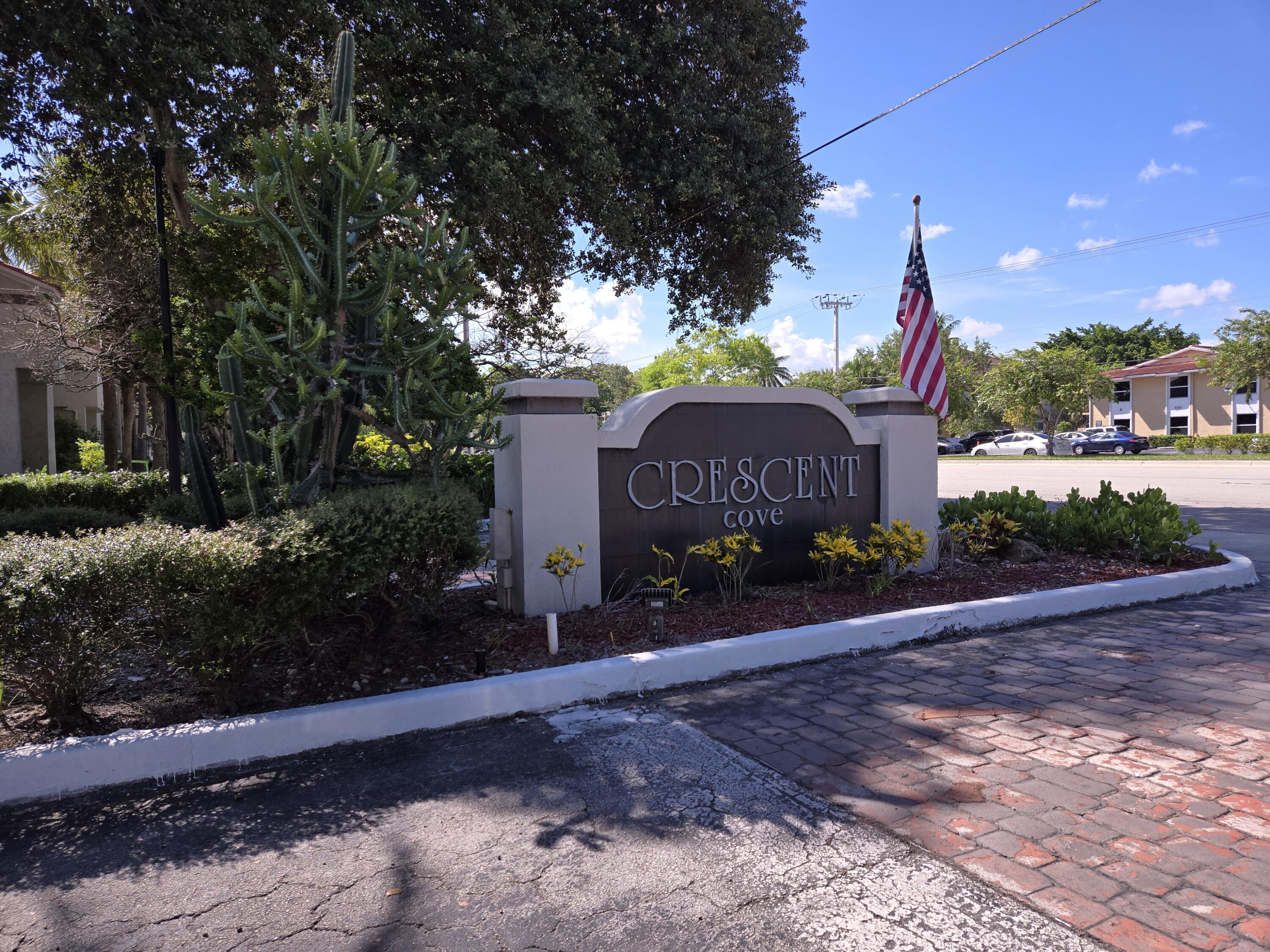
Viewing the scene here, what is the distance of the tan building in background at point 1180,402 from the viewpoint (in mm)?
44188

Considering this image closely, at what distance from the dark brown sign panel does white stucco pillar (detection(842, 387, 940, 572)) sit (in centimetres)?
15

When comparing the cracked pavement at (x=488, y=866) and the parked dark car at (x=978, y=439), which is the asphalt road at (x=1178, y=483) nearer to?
the cracked pavement at (x=488, y=866)

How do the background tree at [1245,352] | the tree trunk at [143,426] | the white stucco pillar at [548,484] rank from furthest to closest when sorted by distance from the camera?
the background tree at [1245,352] → the tree trunk at [143,426] → the white stucco pillar at [548,484]

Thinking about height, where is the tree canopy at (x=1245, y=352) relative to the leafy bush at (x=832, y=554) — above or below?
above

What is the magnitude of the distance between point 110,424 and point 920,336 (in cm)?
3126

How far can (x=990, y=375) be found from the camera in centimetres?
4650

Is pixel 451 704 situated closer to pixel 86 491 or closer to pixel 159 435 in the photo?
pixel 86 491

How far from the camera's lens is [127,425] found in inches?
1023

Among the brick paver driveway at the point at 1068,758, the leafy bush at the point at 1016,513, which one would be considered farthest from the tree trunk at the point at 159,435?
the brick paver driveway at the point at 1068,758

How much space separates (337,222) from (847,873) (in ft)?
15.0

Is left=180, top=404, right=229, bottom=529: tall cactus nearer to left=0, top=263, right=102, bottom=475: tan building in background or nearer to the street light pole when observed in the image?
the street light pole

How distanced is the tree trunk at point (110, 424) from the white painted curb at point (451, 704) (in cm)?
2595

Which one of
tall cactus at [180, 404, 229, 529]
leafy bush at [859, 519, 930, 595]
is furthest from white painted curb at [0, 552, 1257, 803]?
tall cactus at [180, 404, 229, 529]

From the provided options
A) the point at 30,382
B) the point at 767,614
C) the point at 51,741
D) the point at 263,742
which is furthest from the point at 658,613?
the point at 30,382
